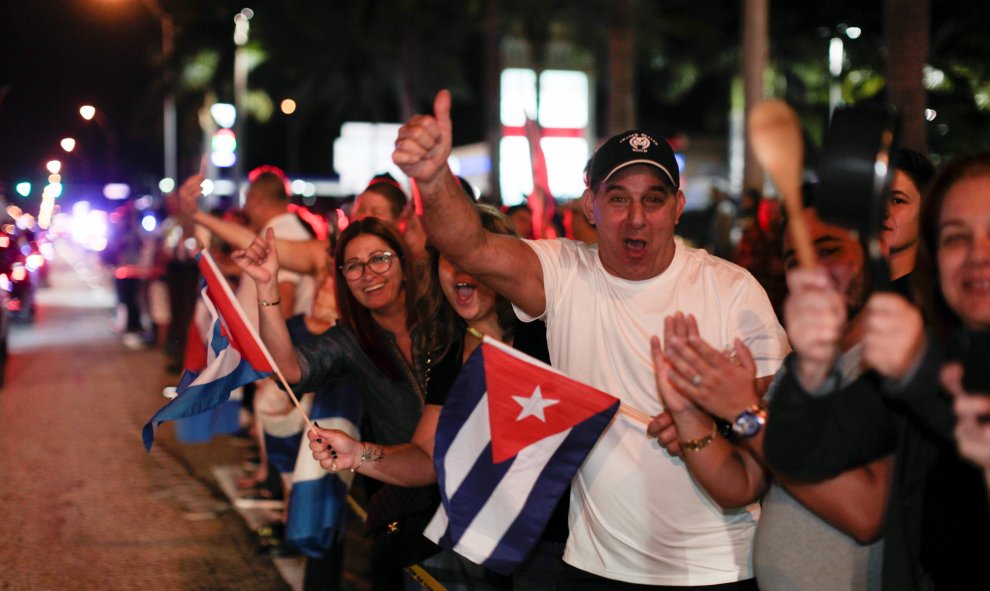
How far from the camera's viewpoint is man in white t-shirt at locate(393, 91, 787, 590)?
354cm

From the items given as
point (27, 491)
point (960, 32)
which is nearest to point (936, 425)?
point (27, 491)

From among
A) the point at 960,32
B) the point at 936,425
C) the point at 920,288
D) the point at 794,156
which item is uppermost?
the point at 960,32

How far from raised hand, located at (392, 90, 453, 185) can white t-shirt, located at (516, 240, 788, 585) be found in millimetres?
597

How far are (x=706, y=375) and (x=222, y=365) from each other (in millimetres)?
2531

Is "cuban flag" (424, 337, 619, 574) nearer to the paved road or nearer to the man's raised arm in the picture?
the man's raised arm

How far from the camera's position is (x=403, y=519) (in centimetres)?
456

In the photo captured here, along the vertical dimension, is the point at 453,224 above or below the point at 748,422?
above

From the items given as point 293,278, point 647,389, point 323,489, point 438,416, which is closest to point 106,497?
point 293,278

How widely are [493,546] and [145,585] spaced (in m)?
3.61

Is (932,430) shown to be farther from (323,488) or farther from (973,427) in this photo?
(323,488)

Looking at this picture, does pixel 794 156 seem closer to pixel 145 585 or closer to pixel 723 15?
pixel 145 585

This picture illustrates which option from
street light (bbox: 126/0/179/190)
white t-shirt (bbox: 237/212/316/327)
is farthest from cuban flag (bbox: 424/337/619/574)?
street light (bbox: 126/0/179/190)

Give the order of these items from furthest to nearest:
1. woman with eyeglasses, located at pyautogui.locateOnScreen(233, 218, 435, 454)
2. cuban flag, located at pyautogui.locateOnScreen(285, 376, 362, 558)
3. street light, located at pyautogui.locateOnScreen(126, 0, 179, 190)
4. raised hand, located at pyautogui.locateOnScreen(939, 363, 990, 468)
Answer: street light, located at pyautogui.locateOnScreen(126, 0, 179, 190), cuban flag, located at pyautogui.locateOnScreen(285, 376, 362, 558), woman with eyeglasses, located at pyautogui.locateOnScreen(233, 218, 435, 454), raised hand, located at pyautogui.locateOnScreen(939, 363, 990, 468)

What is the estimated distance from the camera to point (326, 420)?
5.84 m
